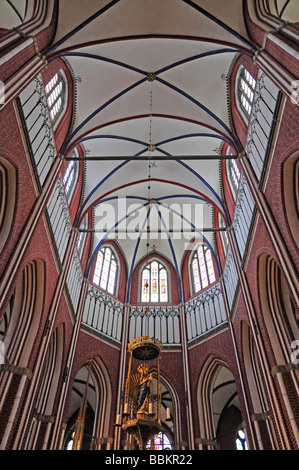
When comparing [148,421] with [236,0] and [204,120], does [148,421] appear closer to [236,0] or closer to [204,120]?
[204,120]

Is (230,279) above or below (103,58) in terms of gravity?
below

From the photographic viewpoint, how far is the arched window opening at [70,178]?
51.8ft

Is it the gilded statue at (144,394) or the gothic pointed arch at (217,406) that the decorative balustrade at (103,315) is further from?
the gilded statue at (144,394)

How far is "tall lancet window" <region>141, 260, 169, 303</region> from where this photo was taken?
21.0 meters

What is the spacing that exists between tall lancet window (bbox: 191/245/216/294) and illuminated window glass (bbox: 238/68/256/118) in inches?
372

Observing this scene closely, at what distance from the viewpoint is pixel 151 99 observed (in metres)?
15.6

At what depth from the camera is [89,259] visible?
1941cm

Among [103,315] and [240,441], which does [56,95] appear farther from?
[240,441]

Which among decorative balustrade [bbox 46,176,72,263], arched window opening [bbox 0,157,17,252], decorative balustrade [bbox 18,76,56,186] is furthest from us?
decorative balustrade [bbox 46,176,72,263]

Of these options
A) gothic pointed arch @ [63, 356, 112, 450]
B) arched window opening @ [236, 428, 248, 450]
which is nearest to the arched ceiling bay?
gothic pointed arch @ [63, 356, 112, 450]

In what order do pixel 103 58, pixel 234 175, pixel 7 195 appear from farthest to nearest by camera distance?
pixel 234 175, pixel 103 58, pixel 7 195

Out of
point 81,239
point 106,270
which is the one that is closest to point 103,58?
point 81,239

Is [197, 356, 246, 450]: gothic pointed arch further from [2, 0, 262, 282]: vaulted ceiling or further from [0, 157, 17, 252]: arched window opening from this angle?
[0, 157, 17, 252]: arched window opening

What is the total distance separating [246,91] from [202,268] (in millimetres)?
10610
